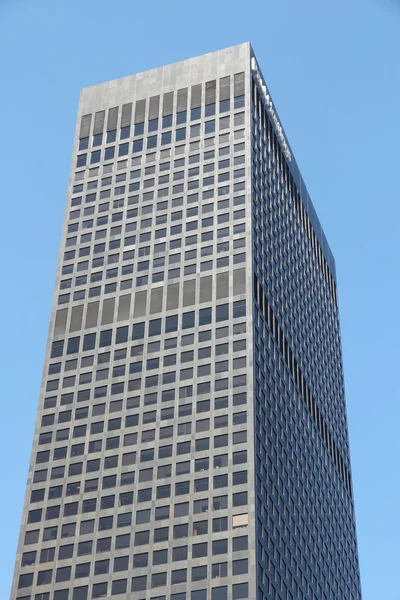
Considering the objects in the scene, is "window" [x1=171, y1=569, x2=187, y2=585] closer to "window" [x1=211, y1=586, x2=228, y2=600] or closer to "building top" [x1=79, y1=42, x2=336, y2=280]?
"window" [x1=211, y1=586, x2=228, y2=600]

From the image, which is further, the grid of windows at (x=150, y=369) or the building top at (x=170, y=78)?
the building top at (x=170, y=78)

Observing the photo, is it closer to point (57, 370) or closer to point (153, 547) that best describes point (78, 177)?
point (57, 370)

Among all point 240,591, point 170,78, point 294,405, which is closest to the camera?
point 240,591

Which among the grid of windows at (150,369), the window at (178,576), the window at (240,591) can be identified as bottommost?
the window at (240,591)

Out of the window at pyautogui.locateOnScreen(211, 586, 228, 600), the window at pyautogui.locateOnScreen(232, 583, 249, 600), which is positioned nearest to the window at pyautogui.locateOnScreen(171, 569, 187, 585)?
the window at pyautogui.locateOnScreen(211, 586, 228, 600)

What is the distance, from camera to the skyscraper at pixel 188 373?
12169 centimetres

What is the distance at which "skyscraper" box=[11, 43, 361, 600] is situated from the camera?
122 metres

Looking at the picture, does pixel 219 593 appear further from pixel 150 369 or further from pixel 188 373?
pixel 150 369

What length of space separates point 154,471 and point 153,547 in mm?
10317

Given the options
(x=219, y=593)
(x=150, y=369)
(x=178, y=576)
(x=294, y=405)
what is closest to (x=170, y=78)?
(x=150, y=369)

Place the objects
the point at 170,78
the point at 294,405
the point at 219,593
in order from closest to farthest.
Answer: the point at 219,593, the point at 294,405, the point at 170,78

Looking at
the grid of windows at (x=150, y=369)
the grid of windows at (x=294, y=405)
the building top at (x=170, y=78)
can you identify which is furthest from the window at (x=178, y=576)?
the building top at (x=170, y=78)

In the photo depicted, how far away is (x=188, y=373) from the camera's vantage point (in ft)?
443

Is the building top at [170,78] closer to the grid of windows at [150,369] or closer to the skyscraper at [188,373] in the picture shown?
the skyscraper at [188,373]
